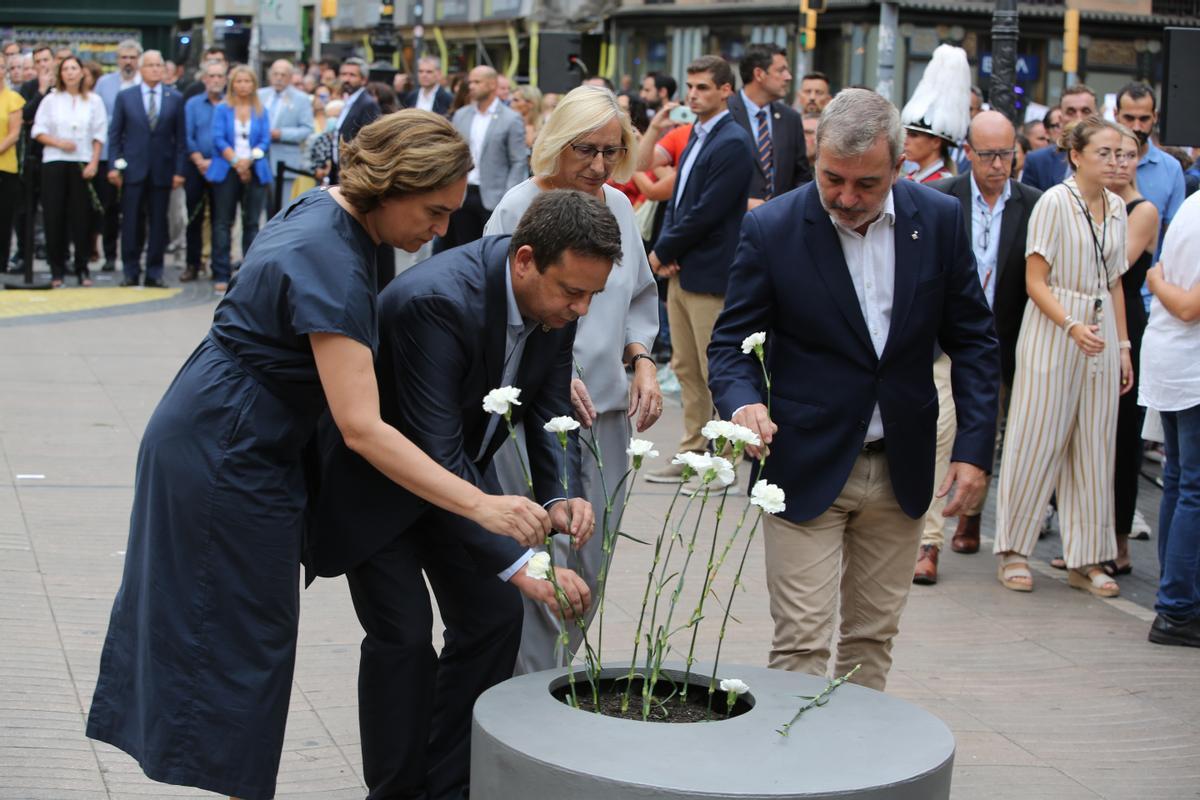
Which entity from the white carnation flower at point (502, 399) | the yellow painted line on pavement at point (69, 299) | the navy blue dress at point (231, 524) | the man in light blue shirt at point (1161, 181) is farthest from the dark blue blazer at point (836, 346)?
A: the yellow painted line on pavement at point (69, 299)

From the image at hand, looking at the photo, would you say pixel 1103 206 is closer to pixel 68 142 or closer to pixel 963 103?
pixel 963 103

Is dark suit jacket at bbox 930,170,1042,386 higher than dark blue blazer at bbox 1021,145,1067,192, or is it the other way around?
dark blue blazer at bbox 1021,145,1067,192

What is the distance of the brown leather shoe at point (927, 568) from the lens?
25.2 feet

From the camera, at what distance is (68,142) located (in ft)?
53.9

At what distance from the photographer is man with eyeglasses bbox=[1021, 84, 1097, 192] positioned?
11.4 meters

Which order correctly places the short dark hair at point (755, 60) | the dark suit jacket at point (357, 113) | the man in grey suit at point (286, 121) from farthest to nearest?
the man in grey suit at point (286, 121) → the dark suit jacket at point (357, 113) → the short dark hair at point (755, 60)

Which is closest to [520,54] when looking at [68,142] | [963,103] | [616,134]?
[68,142]

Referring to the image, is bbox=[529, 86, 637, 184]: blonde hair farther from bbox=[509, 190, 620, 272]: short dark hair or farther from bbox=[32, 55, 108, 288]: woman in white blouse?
bbox=[32, 55, 108, 288]: woman in white blouse

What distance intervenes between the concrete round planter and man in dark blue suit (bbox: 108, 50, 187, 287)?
14.0 meters

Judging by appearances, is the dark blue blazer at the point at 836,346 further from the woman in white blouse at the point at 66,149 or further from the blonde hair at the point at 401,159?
the woman in white blouse at the point at 66,149

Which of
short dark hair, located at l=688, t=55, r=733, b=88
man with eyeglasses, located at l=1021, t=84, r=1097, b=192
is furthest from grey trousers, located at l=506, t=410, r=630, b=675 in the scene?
man with eyeglasses, located at l=1021, t=84, r=1097, b=192

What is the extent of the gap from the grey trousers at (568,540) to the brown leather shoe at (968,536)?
11.1 feet

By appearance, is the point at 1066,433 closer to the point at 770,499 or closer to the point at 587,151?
the point at 587,151

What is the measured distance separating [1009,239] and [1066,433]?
3.11 ft
